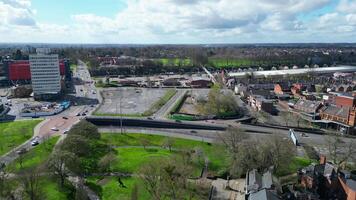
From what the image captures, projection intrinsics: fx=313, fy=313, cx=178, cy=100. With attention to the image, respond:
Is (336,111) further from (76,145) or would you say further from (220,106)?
(76,145)

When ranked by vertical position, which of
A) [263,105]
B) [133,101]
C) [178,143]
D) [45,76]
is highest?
[45,76]

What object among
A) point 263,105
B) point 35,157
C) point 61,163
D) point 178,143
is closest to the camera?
point 61,163

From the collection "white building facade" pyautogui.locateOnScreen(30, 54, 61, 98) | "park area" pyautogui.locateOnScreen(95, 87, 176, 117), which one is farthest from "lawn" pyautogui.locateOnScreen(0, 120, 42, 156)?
"white building facade" pyautogui.locateOnScreen(30, 54, 61, 98)

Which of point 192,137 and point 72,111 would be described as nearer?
point 192,137

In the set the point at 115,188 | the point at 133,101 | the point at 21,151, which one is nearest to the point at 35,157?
the point at 21,151

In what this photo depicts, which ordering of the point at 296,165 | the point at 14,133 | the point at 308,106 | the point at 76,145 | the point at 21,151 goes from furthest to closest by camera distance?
the point at 308,106 → the point at 14,133 → the point at 21,151 → the point at 296,165 → the point at 76,145

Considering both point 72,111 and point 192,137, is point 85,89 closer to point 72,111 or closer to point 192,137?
point 72,111

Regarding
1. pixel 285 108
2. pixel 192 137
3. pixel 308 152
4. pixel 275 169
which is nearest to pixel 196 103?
pixel 285 108
